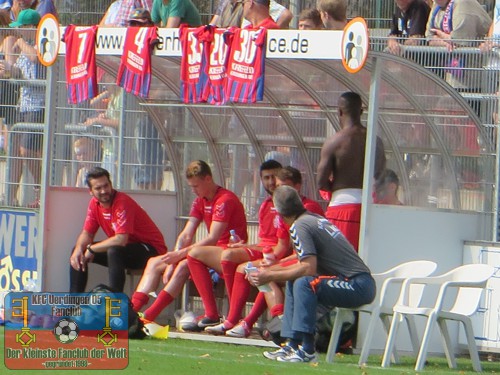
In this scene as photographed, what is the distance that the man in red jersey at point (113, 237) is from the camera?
1275 centimetres

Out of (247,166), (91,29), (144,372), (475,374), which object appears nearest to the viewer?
(144,372)

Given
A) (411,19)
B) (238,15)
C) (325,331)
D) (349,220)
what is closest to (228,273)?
(349,220)

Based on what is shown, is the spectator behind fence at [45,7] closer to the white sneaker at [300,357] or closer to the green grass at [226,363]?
the green grass at [226,363]

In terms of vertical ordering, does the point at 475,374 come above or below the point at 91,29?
below

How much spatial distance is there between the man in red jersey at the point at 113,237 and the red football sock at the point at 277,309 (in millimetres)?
1756

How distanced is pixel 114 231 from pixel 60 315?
3.29 feet

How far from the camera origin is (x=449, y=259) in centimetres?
1173

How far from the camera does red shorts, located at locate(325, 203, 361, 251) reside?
11.5 m

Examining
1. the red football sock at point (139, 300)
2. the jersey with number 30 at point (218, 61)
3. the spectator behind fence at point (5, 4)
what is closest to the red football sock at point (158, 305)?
the red football sock at point (139, 300)

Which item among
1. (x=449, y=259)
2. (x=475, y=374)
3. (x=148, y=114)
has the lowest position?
(x=475, y=374)

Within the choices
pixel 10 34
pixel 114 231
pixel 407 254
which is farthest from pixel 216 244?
pixel 10 34

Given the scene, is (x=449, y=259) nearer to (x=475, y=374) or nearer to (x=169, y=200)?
(x=475, y=374)

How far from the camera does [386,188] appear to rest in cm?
1170

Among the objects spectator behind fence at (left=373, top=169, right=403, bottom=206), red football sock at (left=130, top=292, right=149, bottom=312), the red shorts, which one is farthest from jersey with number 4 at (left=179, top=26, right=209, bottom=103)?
red football sock at (left=130, top=292, right=149, bottom=312)
